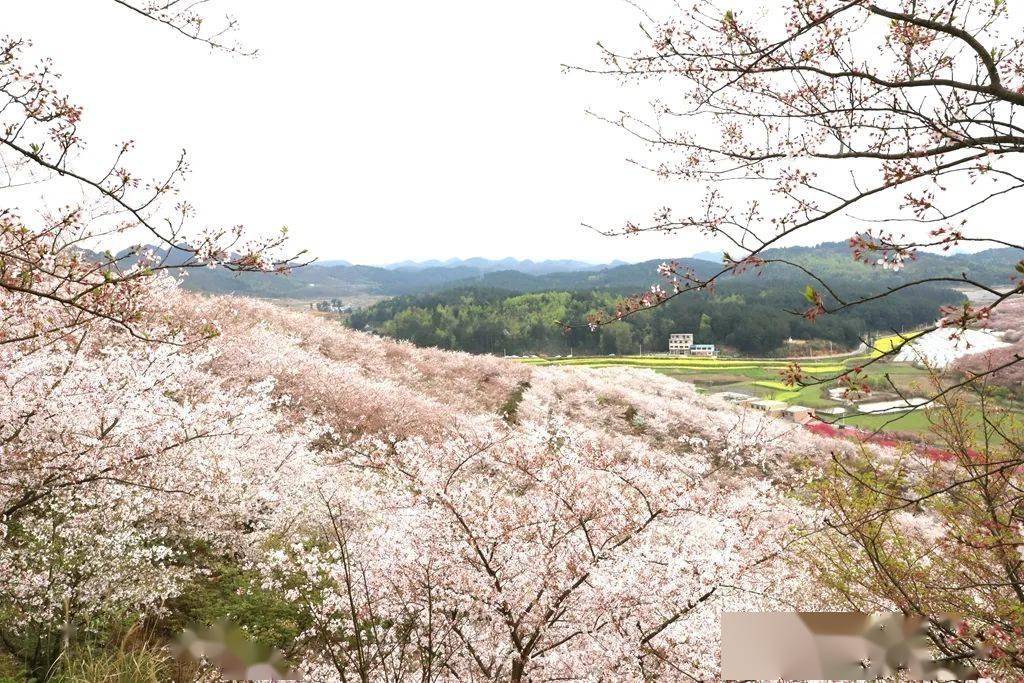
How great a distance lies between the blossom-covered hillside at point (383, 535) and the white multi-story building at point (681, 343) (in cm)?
2532

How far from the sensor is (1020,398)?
28.2ft

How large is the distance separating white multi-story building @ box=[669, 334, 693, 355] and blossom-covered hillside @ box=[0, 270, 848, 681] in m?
25.3

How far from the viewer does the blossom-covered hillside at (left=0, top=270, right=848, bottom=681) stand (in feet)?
17.2

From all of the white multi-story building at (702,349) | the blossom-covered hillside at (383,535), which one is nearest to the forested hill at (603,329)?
the white multi-story building at (702,349)

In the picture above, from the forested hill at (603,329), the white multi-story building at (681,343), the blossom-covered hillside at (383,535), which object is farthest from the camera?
the white multi-story building at (681,343)

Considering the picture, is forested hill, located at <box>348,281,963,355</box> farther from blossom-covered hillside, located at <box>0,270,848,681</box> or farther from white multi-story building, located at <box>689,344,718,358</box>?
blossom-covered hillside, located at <box>0,270,848,681</box>

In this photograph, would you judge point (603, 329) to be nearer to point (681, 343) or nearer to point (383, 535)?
point (681, 343)

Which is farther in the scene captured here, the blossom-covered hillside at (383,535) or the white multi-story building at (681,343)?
the white multi-story building at (681,343)

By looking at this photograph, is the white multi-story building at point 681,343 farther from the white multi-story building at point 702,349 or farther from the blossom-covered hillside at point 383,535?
the blossom-covered hillside at point 383,535

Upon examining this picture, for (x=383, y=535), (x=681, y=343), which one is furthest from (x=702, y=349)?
(x=383, y=535)

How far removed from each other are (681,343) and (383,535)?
30303mm

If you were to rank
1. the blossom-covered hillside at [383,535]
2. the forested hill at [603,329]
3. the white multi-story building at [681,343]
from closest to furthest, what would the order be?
the blossom-covered hillside at [383,535] < the forested hill at [603,329] < the white multi-story building at [681,343]

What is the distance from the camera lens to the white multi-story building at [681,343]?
34.1m

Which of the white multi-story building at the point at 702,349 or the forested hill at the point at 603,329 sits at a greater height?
the forested hill at the point at 603,329
